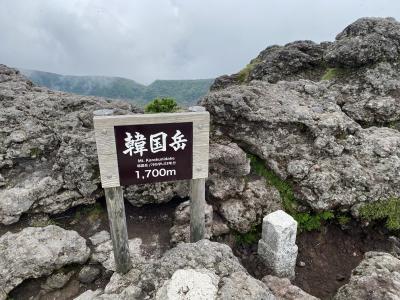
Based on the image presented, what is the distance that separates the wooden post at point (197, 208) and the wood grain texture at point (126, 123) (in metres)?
0.49

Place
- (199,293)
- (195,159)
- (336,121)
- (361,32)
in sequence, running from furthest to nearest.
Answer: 1. (361,32)
2. (336,121)
3. (195,159)
4. (199,293)

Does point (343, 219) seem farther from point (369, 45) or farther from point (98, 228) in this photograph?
point (369, 45)

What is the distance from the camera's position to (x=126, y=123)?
21.5 feet

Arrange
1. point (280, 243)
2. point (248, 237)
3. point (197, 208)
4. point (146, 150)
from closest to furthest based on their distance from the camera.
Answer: point (146, 150) → point (197, 208) → point (280, 243) → point (248, 237)

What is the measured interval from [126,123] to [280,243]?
213 inches

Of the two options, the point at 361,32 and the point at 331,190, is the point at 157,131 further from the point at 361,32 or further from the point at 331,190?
the point at 361,32

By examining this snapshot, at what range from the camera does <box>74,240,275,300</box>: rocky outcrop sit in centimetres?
579

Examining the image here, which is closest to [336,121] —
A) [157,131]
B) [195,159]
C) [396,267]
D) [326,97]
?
[326,97]

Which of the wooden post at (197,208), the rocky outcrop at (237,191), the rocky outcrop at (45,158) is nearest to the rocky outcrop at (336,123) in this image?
the rocky outcrop at (237,191)

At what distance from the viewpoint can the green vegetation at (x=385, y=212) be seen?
967cm

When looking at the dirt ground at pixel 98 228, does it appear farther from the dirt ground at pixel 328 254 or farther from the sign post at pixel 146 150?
the dirt ground at pixel 328 254

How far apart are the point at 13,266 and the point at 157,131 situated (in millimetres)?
5417

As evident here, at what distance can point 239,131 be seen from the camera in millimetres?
11250

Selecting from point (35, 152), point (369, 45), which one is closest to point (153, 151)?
point (35, 152)
